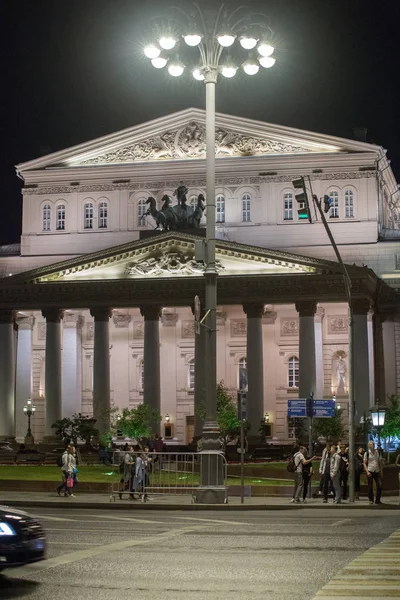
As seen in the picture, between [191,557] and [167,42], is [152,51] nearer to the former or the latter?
[167,42]

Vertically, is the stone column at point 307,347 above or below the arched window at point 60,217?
below

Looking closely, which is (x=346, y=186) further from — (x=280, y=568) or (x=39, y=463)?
(x=280, y=568)

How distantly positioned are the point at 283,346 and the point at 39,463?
87.8 feet

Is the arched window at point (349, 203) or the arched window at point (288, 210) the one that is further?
the arched window at point (288, 210)

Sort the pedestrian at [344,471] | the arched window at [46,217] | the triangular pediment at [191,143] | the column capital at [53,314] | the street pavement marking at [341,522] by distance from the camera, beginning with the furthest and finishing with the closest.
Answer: the arched window at [46,217] < the triangular pediment at [191,143] < the column capital at [53,314] < the pedestrian at [344,471] < the street pavement marking at [341,522]

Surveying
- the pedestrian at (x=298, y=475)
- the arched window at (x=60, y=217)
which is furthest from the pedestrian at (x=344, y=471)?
the arched window at (x=60, y=217)

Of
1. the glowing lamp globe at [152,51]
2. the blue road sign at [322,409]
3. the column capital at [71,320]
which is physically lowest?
the blue road sign at [322,409]

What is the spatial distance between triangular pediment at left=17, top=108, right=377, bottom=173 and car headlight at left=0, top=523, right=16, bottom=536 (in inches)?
2779

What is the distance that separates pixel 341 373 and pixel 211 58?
5399cm

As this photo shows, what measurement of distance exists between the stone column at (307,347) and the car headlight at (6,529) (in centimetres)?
5848

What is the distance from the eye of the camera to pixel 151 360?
75625 millimetres

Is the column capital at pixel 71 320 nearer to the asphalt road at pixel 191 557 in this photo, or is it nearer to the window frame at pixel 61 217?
the window frame at pixel 61 217

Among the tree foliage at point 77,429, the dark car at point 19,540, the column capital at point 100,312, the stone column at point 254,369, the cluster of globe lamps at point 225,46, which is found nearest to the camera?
the dark car at point 19,540

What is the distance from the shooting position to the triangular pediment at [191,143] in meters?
84.5
